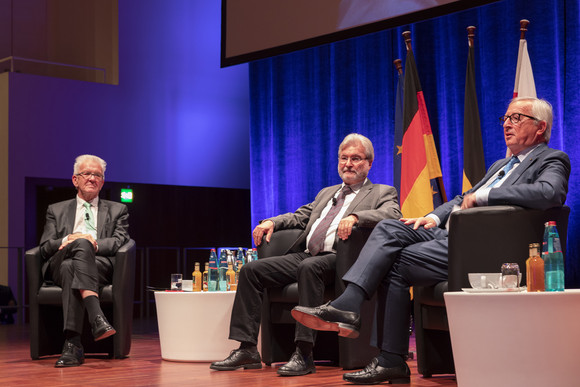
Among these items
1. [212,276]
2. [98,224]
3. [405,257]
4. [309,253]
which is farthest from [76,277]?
[405,257]

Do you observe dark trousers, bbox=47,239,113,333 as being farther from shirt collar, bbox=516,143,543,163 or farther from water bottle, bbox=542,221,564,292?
water bottle, bbox=542,221,564,292

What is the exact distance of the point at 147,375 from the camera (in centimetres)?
328

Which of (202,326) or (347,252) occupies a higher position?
(347,252)

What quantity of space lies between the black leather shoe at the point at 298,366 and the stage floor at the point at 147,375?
3 centimetres

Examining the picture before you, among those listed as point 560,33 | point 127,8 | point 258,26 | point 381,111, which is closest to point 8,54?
point 127,8

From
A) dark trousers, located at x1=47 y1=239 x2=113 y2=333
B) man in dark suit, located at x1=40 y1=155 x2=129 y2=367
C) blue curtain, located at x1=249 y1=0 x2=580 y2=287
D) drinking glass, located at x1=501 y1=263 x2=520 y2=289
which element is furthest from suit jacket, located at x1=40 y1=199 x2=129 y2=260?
blue curtain, located at x1=249 y1=0 x2=580 y2=287

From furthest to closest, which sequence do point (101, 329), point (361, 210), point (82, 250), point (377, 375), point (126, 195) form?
point (126, 195) → point (82, 250) → point (101, 329) → point (361, 210) → point (377, 375)

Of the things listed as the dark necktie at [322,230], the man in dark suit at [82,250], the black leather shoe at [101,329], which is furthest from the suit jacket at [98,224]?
the dark necktie at [322,230]

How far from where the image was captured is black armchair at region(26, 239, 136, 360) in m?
4.02

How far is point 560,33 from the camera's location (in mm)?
5391

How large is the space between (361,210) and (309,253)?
35 cm

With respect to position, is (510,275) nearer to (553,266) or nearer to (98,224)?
(553,266)

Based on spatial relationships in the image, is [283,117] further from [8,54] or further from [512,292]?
[512,292]

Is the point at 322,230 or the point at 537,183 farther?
the point at 322,230
